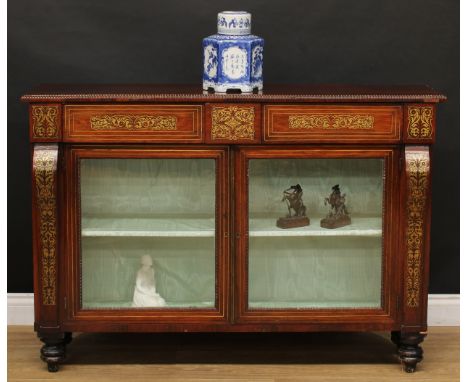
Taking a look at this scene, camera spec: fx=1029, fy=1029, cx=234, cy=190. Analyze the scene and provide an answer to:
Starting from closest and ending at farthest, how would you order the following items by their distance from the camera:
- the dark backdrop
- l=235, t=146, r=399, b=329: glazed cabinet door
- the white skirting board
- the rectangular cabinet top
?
the rectangular cabinet top < l=235, t=146, r=399, b=329: glazed cabinet door < the dark backdrop < the white skirting board

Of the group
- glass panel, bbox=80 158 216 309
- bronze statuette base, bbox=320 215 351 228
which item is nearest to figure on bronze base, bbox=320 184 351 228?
bronze statuette base, bbox=320 215 351 228

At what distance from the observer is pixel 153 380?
4039 mm

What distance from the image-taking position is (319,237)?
163 inches

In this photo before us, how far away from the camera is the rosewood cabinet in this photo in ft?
13.0

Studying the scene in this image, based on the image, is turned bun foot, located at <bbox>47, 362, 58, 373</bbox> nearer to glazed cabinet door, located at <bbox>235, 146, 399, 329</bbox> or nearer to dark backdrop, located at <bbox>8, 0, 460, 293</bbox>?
glazed cabinet door, located at <bbox>235, 146, 399, 329</bbox>

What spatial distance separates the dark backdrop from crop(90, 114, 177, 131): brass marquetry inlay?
63 cm

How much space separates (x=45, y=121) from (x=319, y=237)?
1175 millimetres

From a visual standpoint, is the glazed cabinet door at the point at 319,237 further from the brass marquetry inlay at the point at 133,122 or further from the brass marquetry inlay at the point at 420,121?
the brass marquetry inlay at the point at 133,122

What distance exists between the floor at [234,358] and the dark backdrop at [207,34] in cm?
101

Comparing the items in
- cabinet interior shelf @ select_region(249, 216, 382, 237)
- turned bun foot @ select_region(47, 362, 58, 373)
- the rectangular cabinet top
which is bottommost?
turned bun foot @ select_region(47, 362, 58, 373)
